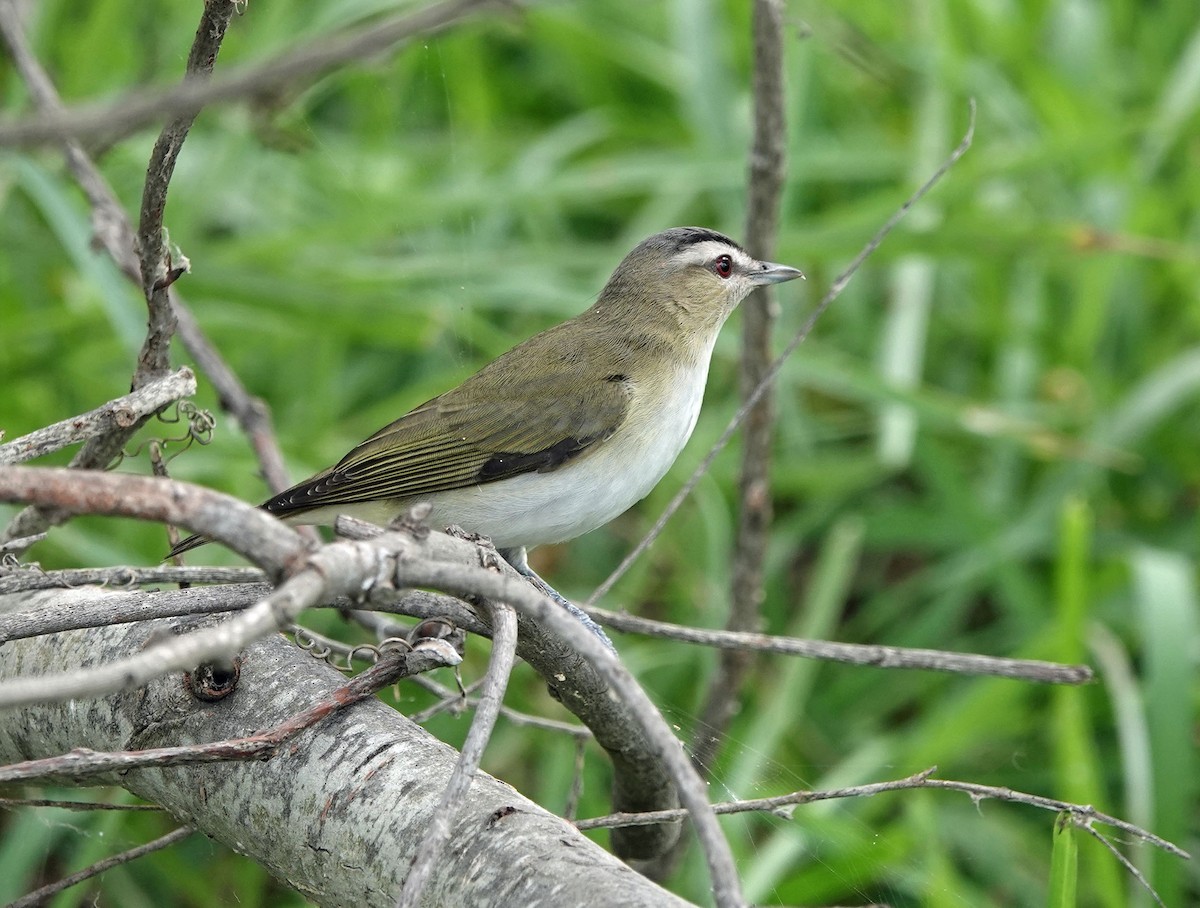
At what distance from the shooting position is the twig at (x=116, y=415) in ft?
6.97

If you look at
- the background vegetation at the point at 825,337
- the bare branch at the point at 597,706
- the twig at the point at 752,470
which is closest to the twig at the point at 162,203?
the bare branch at the point at 597,706

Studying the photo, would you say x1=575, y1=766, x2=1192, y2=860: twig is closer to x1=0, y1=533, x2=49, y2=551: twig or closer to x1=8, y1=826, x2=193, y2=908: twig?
x1=8, y1=826, x2=193, y2=908: twig

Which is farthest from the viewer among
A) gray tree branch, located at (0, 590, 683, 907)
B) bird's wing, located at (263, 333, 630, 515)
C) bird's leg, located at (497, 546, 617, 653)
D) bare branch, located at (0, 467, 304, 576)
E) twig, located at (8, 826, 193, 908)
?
bird's wing, located at (263, 333, 630, 515)

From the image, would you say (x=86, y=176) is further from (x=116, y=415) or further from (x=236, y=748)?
(x=236, y=748)

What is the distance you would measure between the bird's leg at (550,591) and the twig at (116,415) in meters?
0.65

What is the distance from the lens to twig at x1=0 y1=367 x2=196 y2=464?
2.12 metres

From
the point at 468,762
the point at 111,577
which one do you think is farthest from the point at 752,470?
the point at 468,762

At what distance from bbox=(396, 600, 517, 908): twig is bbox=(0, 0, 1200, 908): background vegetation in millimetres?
1642

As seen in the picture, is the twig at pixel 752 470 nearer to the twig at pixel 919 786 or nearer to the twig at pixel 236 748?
the twig at pixel 919 786

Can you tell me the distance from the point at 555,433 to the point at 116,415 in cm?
149

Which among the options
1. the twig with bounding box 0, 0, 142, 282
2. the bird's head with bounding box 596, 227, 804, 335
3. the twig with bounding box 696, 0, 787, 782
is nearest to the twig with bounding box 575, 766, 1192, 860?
the twig with bounding box 696, 0, 787, 782

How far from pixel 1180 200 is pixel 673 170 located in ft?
7.01

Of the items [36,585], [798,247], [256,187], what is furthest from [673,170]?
[36,585]

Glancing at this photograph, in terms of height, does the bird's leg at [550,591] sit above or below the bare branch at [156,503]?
above
